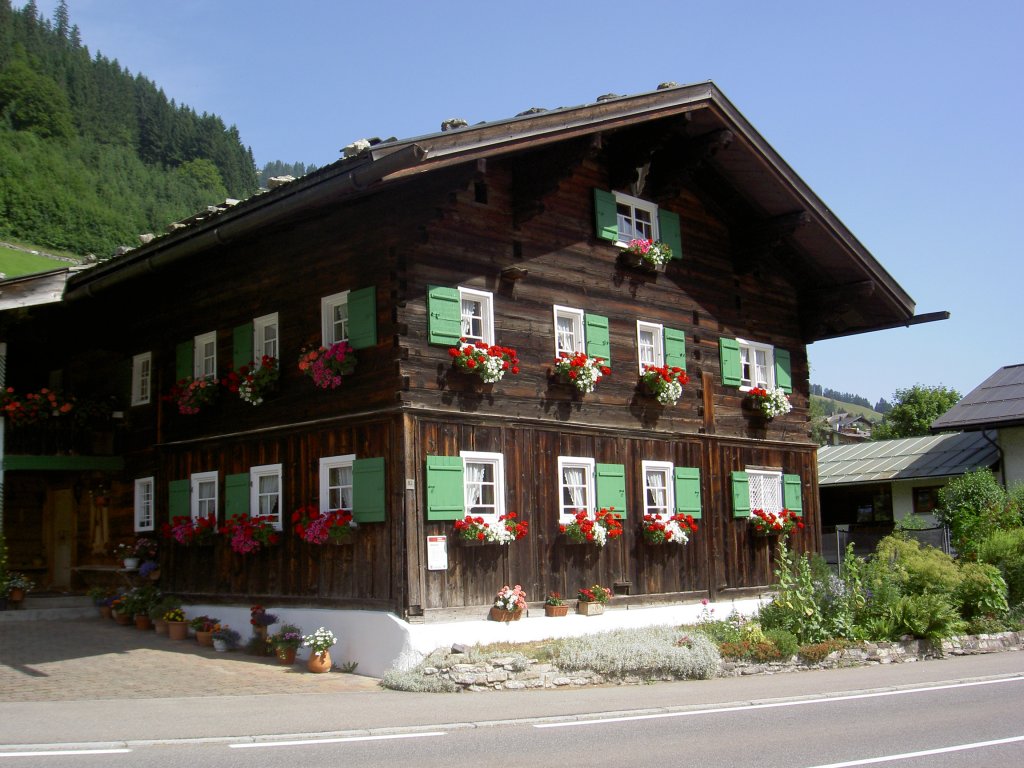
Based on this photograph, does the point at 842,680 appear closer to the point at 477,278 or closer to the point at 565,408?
the point at 565,408

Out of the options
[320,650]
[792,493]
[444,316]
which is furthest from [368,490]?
[792,493]

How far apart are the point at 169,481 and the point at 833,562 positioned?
53.5 feet

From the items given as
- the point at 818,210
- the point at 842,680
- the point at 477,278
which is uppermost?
the point at 818,210

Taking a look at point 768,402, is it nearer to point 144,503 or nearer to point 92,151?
point 144,503

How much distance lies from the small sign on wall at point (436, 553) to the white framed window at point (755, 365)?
8.54 meters

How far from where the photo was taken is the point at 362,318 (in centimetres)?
1644

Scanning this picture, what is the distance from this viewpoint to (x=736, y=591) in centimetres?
2066

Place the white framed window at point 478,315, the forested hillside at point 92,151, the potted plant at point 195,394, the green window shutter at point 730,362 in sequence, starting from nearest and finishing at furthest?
the white framed window at point 478,315 < the potted plant at point 195,394 < the green window shutter at point 730,362 < the forested hillside at point 92,151

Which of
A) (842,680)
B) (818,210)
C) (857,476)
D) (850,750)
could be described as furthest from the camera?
(857,476)

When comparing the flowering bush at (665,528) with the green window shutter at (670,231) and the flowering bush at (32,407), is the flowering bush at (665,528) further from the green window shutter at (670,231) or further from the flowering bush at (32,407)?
the flowering bush at (32,407)

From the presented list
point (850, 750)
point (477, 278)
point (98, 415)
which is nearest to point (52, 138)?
point (98, 415)

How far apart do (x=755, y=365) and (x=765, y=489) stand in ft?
8.33

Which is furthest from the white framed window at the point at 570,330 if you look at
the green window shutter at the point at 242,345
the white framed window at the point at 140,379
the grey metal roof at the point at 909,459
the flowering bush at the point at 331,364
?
the grey metal roof at the point at 909,459

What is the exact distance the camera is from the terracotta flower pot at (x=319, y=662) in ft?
50.8
